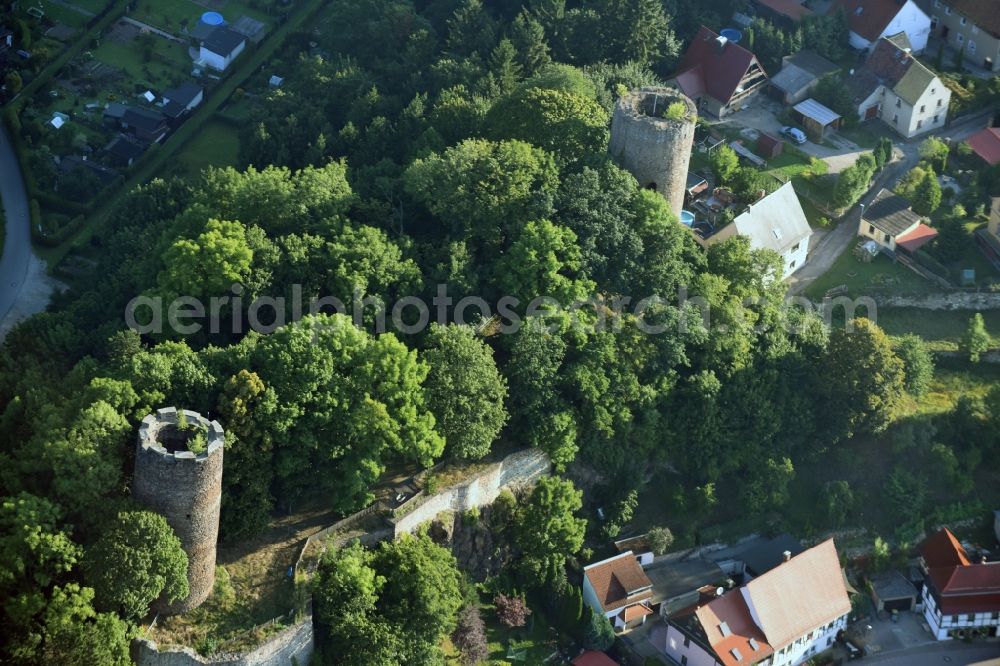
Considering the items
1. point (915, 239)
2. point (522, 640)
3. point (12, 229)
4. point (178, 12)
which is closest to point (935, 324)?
point (915, 239)

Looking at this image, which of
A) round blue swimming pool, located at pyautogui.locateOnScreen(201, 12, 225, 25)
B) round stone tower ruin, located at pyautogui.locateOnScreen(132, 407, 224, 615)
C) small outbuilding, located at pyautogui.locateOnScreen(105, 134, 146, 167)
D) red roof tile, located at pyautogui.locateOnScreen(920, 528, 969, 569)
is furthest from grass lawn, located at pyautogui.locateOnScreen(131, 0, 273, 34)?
red roof tile, located at pyautogui.locateOnScreen(920, 528, 969, 569)

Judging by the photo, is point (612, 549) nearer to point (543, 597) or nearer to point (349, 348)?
point (543, 597)

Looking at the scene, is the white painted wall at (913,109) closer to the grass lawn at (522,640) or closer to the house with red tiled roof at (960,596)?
the house with red tiled roof at (960,596)

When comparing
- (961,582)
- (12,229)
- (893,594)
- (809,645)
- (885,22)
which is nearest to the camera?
(809,645)

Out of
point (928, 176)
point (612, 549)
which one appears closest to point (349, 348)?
point (612, 549)

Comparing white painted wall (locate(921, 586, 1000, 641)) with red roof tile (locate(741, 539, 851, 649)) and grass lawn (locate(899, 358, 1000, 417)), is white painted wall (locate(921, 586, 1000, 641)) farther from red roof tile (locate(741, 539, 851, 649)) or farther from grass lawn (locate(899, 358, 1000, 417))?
grass lawn (locate(899, 358, 1000, 417))

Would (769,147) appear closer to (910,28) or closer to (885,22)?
(885,22)
